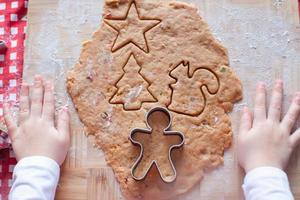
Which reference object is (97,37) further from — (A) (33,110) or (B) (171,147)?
(B) (171,147)

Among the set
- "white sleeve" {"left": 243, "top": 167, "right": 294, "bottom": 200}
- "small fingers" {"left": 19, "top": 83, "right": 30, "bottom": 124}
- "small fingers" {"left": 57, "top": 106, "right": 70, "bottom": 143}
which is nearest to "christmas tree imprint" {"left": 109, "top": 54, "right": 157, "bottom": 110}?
"small fingers" {"left": 57, "top": 106, "right": 70, "bottom": 143}

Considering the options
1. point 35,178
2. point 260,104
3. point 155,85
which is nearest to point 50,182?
point 35,178

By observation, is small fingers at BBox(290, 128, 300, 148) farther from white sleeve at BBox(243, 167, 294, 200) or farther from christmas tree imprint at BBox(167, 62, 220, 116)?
christmas tree imprint at BBox(167, 62, 220, 116)

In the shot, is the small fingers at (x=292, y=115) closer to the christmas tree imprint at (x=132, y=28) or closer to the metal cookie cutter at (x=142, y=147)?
the metal cookie cutter at (x=142, y=147)

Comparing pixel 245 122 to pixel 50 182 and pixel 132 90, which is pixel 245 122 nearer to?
pixel 132 90

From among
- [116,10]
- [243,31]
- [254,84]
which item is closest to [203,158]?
[254,84]

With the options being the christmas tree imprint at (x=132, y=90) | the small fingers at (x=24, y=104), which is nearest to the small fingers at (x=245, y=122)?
the christmas tree imprint at (x=132, y=90)

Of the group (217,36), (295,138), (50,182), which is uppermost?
(217,36)
